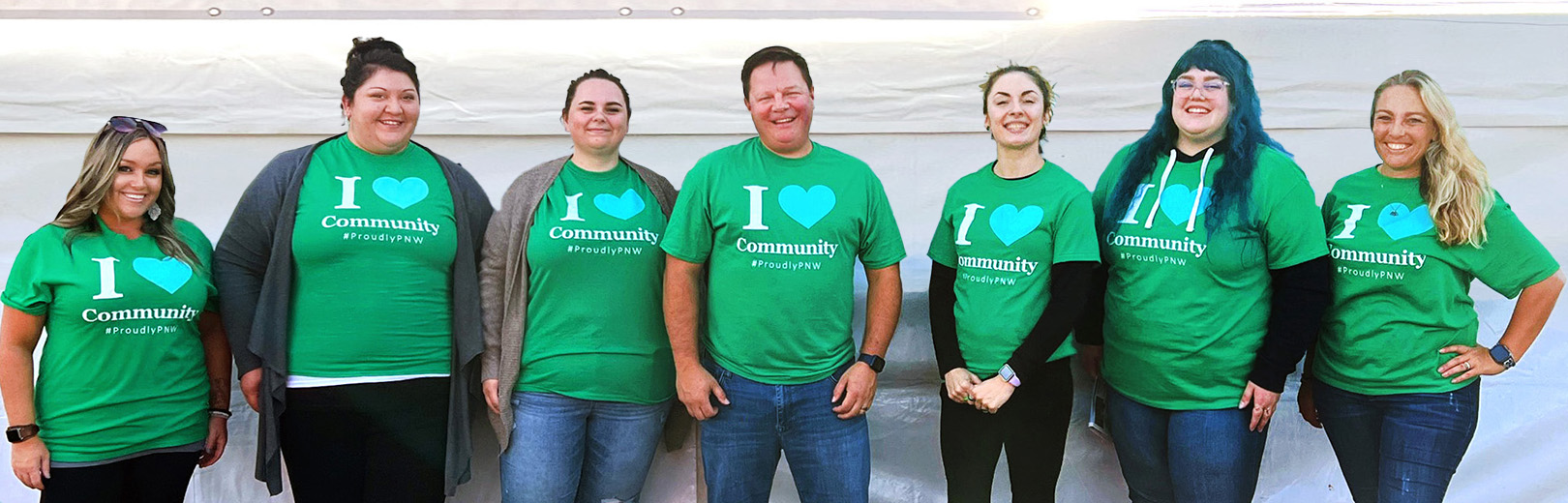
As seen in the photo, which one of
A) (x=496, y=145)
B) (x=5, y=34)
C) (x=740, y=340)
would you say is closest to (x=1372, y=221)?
(x=740, y=340)

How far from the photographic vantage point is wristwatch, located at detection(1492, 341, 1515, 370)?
2533mm

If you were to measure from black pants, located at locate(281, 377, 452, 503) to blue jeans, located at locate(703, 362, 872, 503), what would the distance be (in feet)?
2.18

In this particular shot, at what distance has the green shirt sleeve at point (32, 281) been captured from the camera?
89.8 inches

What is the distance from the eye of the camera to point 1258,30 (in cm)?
330

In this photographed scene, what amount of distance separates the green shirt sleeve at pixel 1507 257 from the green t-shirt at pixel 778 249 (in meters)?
1.36

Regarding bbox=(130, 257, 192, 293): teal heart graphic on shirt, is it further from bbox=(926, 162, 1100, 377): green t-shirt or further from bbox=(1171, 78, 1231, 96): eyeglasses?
bbox=(1171, 78, 1231, 96): eyeglasses

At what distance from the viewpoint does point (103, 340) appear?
230 cm

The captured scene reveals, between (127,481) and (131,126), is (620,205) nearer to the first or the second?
(131,126)

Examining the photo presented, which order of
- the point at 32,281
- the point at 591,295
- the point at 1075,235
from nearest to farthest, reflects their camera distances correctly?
1. the point at 32,281
2. the point at 1075,235
3. the point at 591,295

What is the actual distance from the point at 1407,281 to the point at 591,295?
6.22 ft

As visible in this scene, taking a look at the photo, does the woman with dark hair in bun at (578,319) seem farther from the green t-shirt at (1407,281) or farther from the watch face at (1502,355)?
the watch face at (1502,355)

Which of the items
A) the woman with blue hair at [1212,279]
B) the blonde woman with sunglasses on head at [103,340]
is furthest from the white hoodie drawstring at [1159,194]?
the blonde woman with sunglasses on head at [103,340]

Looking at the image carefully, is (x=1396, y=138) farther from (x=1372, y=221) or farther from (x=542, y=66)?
(x=542, y=66)

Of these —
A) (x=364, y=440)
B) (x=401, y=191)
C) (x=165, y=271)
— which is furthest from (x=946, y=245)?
(x=165, y=271)
